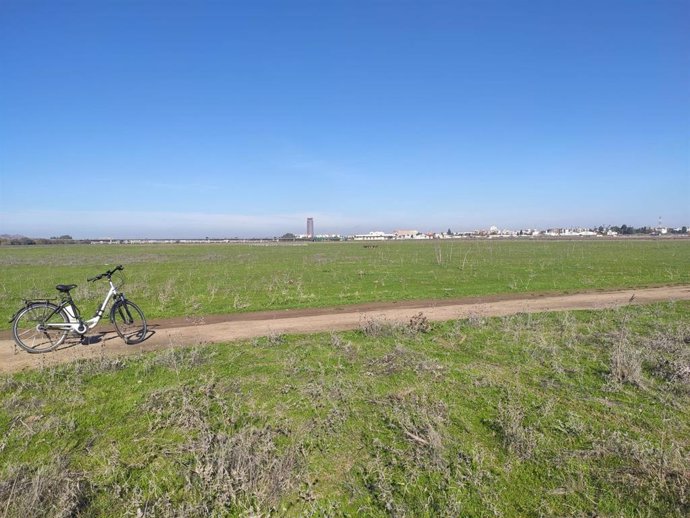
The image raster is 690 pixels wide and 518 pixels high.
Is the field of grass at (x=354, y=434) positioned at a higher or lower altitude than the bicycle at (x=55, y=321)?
lower

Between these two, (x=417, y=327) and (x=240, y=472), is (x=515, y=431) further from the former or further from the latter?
(x=417, y=327)

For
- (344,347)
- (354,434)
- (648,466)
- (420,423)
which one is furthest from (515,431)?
(344,347)

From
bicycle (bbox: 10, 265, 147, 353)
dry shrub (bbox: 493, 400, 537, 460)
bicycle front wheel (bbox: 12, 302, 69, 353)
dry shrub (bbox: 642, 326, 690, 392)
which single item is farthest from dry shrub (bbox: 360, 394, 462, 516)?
bicycle front wheel (bbox: 12, 302, 69, 353)

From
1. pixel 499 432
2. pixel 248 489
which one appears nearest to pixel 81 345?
pixel 248 489

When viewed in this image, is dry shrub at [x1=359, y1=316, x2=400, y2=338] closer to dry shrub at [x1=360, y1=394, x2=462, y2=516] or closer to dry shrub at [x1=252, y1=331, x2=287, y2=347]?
dry shrub at [x1=252, y1=331, x2=287, y2=347]

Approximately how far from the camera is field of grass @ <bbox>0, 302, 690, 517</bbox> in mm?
4871

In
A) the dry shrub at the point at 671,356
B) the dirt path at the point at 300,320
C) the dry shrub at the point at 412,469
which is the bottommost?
the dry shrub at the point at 412,469

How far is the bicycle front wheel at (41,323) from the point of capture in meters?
10.4

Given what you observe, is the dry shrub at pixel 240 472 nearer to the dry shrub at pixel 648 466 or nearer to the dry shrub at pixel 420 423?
the dry shrub at pixel 420 423

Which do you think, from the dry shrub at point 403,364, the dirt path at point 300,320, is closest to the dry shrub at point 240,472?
the dry shrub at point 403,364

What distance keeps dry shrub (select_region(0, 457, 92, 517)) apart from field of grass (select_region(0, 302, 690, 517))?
0.06 feet

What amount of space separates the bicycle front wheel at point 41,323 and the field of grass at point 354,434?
2.33m

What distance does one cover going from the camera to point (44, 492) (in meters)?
4.73

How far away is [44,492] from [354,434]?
4.11 metres
